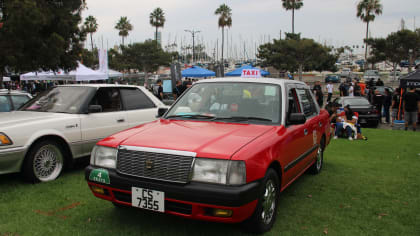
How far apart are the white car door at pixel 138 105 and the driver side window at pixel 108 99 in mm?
128

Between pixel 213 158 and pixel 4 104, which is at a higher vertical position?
pixel 4 104

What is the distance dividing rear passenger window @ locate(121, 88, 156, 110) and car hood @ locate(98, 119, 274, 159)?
102 inches

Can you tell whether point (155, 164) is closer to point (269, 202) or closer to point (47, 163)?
point (269, 202)

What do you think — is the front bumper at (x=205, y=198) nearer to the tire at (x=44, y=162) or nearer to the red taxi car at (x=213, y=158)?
the red taxi car at (x=213, y=158)

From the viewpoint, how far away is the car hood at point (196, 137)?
318 centimetres

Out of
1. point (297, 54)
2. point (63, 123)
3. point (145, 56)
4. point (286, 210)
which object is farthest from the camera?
point (145, 56)

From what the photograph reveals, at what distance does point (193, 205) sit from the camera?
3035 mm

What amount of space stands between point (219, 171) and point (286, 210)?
1662 millimetres

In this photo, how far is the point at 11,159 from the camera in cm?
A: 468

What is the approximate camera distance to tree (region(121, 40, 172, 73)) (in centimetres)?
5616

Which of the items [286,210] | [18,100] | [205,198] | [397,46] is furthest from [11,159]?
[397,46]

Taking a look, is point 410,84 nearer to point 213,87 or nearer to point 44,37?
point 213,87

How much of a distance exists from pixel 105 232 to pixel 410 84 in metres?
14.2

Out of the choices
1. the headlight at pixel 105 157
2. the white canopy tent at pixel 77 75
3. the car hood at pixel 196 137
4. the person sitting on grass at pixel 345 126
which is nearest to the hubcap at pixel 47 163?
the headlight at pixel 105 157
